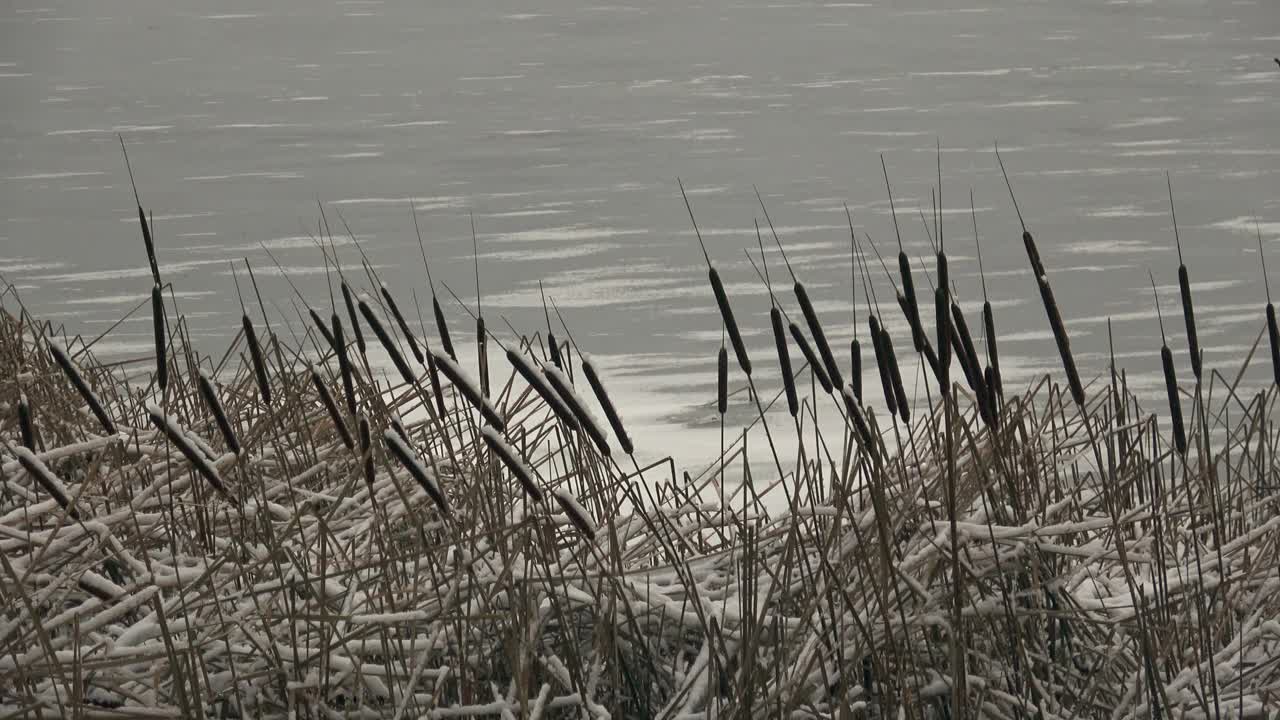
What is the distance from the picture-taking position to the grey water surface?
725 centimetres

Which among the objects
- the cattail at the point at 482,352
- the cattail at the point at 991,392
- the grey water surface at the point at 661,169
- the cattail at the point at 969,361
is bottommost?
the grey water surface at the point at 661,169

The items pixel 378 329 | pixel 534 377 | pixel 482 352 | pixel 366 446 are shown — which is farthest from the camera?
pixel 482 352

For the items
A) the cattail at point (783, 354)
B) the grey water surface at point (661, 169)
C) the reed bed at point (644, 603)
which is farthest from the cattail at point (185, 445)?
the grey water surface at point (661, 169)

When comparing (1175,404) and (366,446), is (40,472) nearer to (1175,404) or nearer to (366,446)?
(366,446)

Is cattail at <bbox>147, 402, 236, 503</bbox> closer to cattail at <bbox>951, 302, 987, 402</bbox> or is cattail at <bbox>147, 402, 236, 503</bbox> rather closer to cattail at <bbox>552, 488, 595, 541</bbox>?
cattail at <bbox>552, 488, 595, 541</bbox>

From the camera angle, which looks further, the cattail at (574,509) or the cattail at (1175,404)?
the cattail at (1175,404)

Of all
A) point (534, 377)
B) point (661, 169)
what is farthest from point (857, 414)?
point (661, 169)

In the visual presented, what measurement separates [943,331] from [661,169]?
915cm

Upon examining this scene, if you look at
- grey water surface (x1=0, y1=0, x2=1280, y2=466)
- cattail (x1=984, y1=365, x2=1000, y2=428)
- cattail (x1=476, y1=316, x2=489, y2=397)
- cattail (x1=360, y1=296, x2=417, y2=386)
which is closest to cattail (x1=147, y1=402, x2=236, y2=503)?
cattail (x1=360, y1=296, x2=417, y2=386)

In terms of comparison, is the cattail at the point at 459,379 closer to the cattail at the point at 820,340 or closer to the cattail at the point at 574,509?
the cattail at the point at 574,509

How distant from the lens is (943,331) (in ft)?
6.12

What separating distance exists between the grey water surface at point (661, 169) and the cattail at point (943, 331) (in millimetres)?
1374

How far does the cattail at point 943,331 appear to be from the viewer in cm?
180

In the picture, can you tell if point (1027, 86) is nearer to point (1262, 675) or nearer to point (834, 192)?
point (834, 192)
